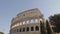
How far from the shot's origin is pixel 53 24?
4344 centimetres

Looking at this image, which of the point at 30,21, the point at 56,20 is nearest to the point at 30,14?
the point at 30,21

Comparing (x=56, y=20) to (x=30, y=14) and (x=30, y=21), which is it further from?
(x=30, y=14)

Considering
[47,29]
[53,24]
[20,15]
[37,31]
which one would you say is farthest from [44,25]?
[20,15]

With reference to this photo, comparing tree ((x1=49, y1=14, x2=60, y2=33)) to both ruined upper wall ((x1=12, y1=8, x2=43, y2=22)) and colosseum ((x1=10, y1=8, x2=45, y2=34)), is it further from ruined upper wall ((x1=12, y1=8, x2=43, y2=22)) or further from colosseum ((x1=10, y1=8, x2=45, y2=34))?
ruined upper wall ((x1=12, y1=8, x2=43, y2=22))

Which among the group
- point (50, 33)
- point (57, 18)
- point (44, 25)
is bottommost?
point (50, 33)

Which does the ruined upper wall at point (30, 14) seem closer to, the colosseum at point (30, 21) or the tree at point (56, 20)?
the colosseum at point (30, 21)

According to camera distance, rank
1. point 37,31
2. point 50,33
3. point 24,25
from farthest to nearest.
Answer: point 24,25, point 37,31, point 50,33

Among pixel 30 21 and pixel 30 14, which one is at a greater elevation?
pixel 30 14

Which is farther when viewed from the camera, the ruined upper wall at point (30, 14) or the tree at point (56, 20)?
the ruined upper wall at point (30, 14)

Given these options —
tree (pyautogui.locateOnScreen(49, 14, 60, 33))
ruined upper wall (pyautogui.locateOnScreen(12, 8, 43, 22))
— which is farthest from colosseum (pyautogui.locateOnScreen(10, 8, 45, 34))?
tree (pyautogui.locateOnScreen(49, 14, 60, 33))

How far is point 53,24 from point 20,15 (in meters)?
11.7

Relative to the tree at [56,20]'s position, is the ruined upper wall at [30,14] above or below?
above

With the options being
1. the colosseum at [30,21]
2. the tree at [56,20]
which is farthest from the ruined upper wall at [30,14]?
the tree at [56,20]

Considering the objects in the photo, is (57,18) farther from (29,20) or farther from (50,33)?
(50,33)
